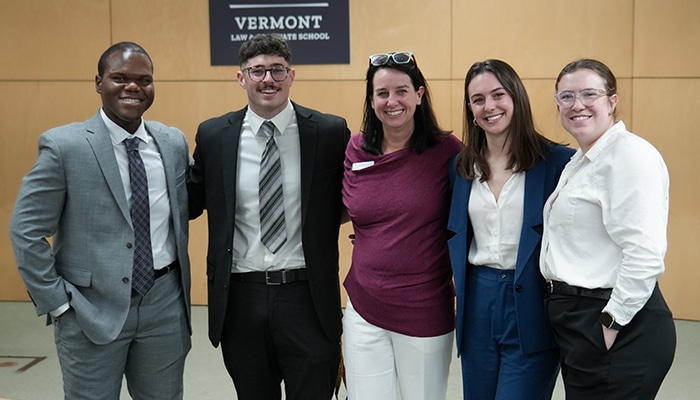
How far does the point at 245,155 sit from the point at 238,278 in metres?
0.50

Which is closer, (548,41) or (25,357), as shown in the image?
(25,357)

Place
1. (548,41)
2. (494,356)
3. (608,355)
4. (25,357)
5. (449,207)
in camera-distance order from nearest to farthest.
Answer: (608,355), (494,356), (449,207), (25,357), (548,41)

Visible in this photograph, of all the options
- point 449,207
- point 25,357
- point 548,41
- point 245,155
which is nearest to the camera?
point 449,207

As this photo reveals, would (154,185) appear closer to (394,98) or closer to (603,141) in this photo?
(394,98)

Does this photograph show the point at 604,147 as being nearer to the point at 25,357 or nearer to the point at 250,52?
the point at 250,52

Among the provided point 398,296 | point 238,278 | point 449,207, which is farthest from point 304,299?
point 449,207

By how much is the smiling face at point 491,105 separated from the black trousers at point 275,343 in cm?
100

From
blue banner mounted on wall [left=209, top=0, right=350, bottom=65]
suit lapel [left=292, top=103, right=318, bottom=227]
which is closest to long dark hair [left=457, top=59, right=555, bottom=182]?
suit lapel [left=292, top=103, right=318, bottom=227]

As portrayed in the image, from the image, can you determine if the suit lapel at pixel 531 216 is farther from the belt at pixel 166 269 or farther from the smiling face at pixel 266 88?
the belt at pixel 166 269

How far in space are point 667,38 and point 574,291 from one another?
12.7ft

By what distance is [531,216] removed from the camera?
101 inches

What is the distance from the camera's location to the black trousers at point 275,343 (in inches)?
118

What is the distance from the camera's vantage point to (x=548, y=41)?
18.6ft

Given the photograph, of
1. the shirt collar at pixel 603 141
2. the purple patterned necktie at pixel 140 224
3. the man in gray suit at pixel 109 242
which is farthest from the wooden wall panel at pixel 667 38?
the purple patterned necktie at pixel 140 224
